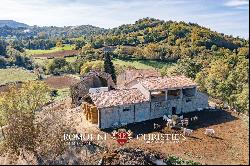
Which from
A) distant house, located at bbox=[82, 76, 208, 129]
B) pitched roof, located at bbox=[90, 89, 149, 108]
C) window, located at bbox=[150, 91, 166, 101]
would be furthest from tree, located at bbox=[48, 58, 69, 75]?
pitched roof, located at bbox=[90, 89, 149, 108]

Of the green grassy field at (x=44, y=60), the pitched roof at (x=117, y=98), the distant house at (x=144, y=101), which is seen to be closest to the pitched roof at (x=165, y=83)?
the distant house at (x=144, y=101)

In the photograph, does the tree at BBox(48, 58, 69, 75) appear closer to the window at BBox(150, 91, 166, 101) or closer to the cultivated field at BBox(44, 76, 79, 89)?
the cultivated field at BBox(44, 76, 79, 89)

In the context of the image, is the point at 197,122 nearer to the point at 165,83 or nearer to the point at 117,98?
the point at 165,83

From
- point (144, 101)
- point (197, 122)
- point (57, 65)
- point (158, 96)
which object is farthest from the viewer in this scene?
point (57, 65)

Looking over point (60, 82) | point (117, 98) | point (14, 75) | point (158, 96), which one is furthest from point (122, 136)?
point (14, 75)

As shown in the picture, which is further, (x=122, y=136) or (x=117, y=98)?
(x=117, y=98)

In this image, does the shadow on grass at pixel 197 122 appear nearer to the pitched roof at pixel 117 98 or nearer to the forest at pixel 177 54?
the pitched roof at pixel 117 98
